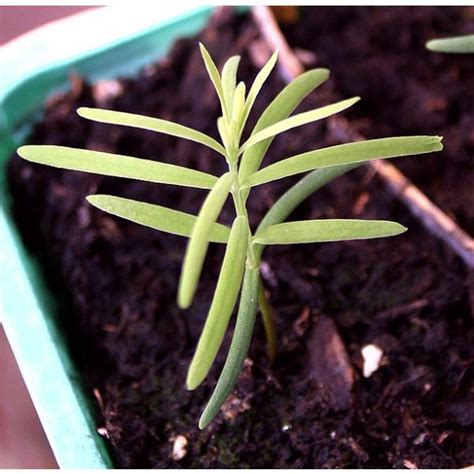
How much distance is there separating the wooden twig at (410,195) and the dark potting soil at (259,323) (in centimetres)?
2

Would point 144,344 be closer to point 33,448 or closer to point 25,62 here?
point 33,448

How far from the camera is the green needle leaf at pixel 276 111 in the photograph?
70 cm

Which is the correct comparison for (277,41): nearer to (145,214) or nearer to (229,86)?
(229,86)

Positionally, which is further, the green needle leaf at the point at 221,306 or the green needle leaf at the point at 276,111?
the green needle leaf at the point at 276,111

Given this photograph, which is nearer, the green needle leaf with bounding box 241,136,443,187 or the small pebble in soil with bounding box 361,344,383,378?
the green needle leaf with bounding box 241,136,443,187

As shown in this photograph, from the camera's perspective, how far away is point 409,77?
121 centimetres

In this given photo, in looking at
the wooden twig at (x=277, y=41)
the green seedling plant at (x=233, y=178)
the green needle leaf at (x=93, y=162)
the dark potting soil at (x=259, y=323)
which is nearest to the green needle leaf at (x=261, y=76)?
the green seedling plant at (x=233, y=178)

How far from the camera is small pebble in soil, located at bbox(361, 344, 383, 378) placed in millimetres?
858

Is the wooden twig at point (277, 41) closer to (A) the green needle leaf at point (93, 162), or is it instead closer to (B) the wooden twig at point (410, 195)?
(B) the wooden twig at point (410, 195)

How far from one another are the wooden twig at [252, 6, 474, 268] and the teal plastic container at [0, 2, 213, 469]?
0.19 metres

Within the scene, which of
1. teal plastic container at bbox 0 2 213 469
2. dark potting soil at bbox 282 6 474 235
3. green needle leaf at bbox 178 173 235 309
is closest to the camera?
green needle leaf at bbox 178 173 235 309

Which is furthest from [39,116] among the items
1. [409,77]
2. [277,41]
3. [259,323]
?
[409,77]

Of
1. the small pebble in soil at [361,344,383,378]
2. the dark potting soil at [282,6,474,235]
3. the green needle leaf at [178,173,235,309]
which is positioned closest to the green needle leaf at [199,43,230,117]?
the green needle leaf at [178,173,235,309]

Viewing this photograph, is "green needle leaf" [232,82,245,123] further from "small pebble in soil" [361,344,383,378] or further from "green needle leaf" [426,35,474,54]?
"small pebble in soil" [361,344,383,378]
